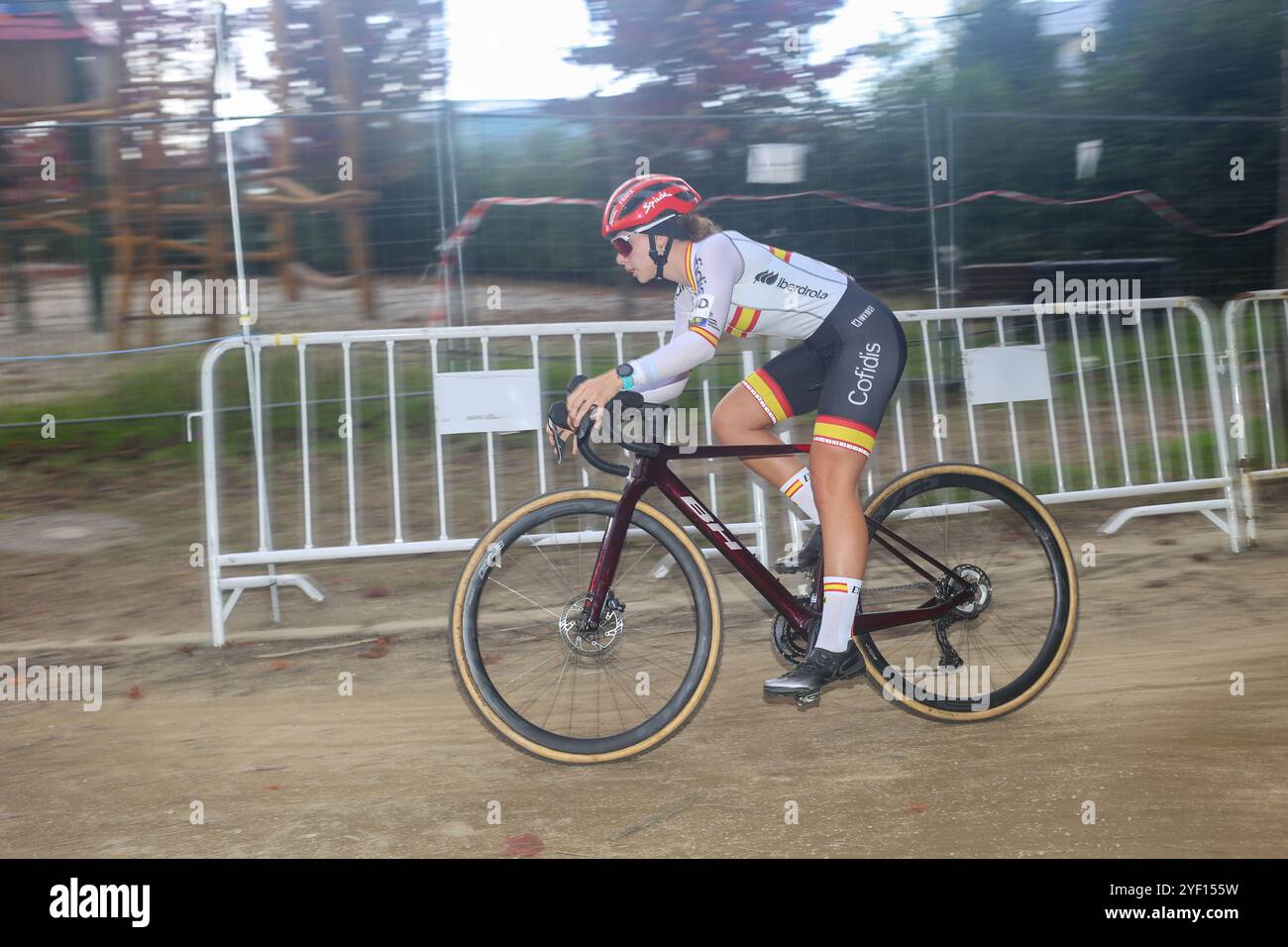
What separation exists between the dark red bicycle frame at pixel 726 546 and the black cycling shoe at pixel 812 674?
13 cm

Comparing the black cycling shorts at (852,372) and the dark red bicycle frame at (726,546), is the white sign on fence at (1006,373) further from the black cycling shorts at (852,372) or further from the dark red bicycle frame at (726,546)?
the black cycling shorts at (852,372)

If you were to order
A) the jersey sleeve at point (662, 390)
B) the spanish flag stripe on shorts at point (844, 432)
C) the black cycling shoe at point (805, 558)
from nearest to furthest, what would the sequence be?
the spanish flag stripe on shorts at point (844, 432) < the jersey sleeve at point (662, 390) < the black cycling shoe at point (805, 558)

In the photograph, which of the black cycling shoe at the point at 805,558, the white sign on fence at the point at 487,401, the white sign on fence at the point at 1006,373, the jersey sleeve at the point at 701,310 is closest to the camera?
the jersey sleeve at the point at 701,310

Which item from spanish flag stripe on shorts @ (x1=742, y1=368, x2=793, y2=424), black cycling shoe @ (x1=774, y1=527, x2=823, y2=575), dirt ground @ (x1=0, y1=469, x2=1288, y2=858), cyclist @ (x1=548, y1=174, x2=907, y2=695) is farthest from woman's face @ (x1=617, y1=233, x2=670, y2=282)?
dirt ground @ (x1=0, y1=469, x2=1288, y2=858)

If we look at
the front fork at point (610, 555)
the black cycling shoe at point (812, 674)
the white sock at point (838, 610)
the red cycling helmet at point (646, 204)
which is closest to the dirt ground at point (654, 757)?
the black cycling shoe at point (812, 674)

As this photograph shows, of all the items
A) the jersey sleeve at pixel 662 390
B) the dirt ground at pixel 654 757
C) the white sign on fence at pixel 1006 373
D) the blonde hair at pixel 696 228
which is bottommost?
the dirt ground at pixel 654 757

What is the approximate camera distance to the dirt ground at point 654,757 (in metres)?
3.49

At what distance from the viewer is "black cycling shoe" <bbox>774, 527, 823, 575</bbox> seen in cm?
405

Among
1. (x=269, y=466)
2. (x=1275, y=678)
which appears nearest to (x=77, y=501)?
(x=269, y=466)

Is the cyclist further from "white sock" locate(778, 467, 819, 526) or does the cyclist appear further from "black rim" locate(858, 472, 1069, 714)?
"black rim" locate(858, 472, 1069, 714)

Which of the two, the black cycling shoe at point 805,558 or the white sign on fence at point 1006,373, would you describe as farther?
the white sign on fence at point 1006,373

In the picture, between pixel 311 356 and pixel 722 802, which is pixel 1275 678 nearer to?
pixel 722 802

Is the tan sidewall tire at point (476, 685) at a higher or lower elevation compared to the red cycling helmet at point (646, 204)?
lower
